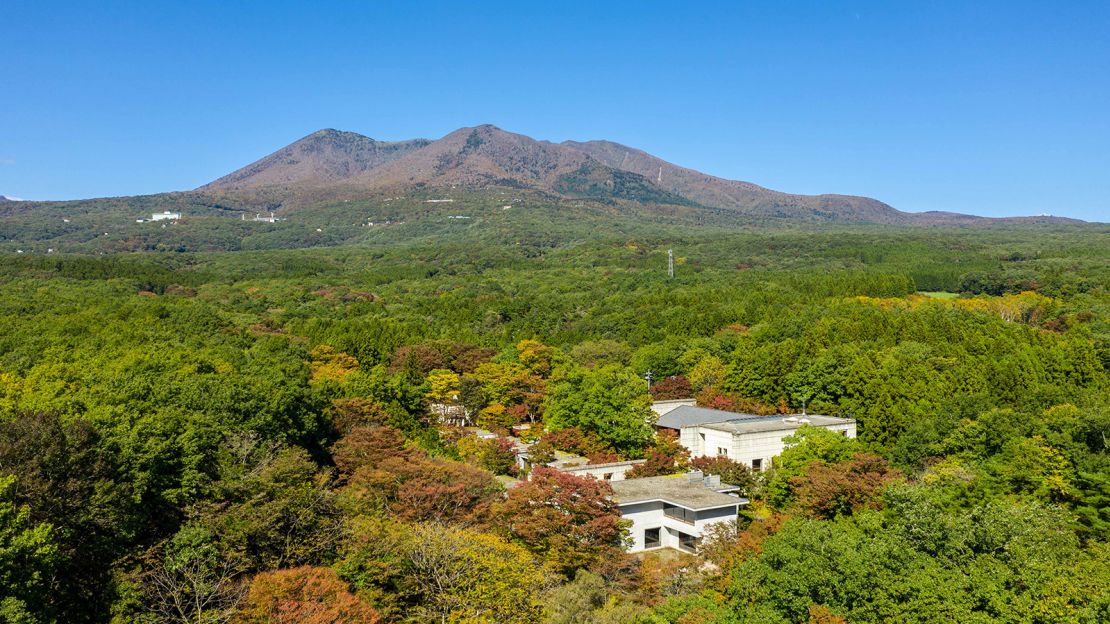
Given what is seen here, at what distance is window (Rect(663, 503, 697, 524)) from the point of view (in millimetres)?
20438

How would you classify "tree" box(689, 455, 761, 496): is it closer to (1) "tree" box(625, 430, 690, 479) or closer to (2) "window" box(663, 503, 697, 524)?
(1) "tree" box(625, 430, 690, 479)

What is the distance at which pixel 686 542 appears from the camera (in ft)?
67.5

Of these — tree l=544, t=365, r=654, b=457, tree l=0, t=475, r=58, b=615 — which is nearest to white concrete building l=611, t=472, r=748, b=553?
tree l=544, t=365, r=654, b=457

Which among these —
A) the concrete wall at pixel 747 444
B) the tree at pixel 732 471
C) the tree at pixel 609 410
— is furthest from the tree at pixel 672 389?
the tree at pixel 732 471

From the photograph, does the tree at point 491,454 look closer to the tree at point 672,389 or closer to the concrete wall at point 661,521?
the concrete wall at point 661,521

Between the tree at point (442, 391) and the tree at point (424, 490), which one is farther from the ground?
the tree at point (424, 490)

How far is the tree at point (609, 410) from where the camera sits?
2817 cm

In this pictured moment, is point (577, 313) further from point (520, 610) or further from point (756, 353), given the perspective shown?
point (520, 610)

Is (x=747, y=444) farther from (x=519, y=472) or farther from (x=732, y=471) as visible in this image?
(x=519, y=472)

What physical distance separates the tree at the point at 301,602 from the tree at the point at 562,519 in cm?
418

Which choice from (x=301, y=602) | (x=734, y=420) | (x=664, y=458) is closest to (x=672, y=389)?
(x=734, y=420)

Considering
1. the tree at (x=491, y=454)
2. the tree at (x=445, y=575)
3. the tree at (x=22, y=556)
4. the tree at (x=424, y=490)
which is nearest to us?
the tree at (x=22, y=556)

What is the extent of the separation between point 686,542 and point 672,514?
2.53 ft

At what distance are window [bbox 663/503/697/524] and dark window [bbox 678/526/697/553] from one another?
1.26ft
